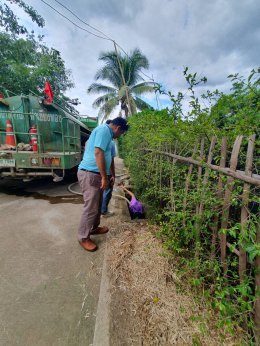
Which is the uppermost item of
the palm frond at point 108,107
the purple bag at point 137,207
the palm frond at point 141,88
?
the palm frond at point 141,88

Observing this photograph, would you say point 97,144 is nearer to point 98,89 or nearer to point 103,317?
point 103,317

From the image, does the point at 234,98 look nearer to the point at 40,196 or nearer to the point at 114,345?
the point at 114,345

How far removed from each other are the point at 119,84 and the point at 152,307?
17.0 m

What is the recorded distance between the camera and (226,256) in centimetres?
134

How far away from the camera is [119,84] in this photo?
51.7ft

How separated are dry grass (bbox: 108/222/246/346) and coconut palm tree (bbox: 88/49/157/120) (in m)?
14.0

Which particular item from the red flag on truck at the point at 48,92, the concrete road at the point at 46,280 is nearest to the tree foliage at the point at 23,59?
the red flag on truck at the point at 48,92

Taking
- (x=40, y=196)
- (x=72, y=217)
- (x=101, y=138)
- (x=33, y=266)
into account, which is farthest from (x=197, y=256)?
(x=40, y=196)

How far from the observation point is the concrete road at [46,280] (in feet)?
4.53

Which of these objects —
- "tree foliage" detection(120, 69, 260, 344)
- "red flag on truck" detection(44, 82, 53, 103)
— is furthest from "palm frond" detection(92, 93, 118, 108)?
"tree foliage" detection(120, 69, 260, 344)

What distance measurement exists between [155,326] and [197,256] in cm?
62

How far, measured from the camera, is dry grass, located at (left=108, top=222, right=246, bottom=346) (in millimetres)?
1246

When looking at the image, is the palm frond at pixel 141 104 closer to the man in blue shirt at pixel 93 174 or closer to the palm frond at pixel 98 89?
the palm frond at pixel 98 89

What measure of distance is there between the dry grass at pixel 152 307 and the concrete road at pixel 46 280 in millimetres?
231
